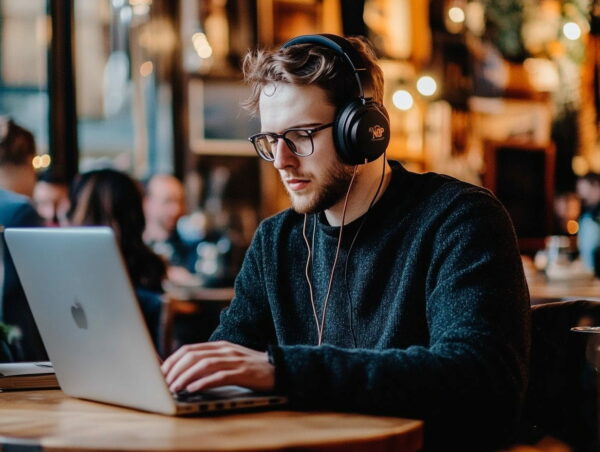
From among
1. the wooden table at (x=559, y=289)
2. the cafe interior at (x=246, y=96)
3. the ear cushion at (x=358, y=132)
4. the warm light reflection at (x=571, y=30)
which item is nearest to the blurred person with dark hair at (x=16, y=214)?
the cafe interior at (x=246, y=96)

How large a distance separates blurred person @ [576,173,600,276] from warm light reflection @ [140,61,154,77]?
3.29 meters

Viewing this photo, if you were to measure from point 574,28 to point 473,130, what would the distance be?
128 cm

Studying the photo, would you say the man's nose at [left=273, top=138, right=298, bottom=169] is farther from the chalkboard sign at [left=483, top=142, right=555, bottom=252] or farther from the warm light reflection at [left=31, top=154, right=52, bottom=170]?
the chalkboard sign at [left=483, top=142, right=555, bottom=252]

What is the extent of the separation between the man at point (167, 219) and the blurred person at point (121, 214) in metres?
2.36

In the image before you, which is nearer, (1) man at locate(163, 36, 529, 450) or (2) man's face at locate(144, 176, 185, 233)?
(1) man at locate(163, 36, 529, 450)

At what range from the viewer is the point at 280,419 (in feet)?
4.52

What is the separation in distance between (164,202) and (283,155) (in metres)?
4.42

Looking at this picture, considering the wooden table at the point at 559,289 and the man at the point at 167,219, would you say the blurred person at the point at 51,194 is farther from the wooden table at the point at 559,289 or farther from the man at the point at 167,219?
the wooden table at the point at 559,289

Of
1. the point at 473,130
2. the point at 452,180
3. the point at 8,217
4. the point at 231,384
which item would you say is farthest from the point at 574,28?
the point at 231,384

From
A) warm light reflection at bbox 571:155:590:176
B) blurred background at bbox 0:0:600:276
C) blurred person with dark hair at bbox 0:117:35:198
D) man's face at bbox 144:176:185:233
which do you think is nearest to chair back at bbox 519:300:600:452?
blurred person with dark hair at bbox 0:117:35:198

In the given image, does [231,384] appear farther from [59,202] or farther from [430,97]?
[430,97]

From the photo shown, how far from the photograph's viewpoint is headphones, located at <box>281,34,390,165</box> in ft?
5.86

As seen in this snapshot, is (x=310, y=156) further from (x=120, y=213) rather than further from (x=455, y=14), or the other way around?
(x=455, y=14)

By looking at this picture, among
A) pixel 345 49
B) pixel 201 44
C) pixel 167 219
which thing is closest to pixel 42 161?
pixel 167 219
